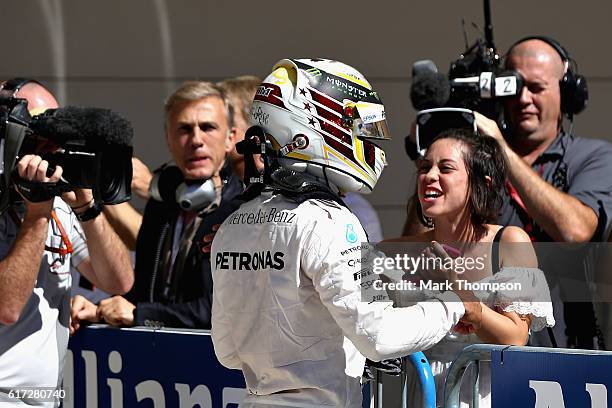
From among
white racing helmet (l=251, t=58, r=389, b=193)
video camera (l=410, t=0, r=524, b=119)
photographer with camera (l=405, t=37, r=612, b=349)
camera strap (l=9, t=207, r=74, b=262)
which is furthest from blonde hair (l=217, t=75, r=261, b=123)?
white racing helmet (l=251, t=58, r=389, b=193)

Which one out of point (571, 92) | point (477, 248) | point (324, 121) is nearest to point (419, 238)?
point (477, 248)

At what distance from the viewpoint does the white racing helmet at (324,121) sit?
285cm

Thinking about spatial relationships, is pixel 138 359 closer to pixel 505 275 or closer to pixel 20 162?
pixel 20 162

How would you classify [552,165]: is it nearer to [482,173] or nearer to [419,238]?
[482,173]

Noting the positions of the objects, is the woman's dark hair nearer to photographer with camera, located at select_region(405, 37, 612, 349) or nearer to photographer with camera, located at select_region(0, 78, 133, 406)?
photographer with camera, located at select_region(405, 37, 612, 349)

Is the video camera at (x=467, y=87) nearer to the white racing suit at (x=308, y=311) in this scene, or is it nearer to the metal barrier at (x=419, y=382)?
the metal barrier at (x=419, y=382)

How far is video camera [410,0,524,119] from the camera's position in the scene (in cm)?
403

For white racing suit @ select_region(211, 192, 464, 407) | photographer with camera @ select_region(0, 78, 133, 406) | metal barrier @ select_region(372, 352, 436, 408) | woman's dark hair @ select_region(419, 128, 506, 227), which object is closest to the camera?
white racing suit @ select_region(211, 192, 464, 407)

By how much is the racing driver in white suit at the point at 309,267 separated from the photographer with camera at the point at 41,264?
84 cm

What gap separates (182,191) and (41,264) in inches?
32.2

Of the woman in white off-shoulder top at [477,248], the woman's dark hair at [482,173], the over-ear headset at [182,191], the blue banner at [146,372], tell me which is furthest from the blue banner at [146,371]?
the woman's dark hair at [482,173]

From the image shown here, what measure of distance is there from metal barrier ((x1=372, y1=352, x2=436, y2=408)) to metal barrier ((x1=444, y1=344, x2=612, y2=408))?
0.07 metres

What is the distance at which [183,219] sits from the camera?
14.7 ft

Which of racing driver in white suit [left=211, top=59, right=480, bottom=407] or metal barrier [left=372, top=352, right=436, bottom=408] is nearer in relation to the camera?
racing driver in white suit [left=211, top=59, right=480, bottom=407]
